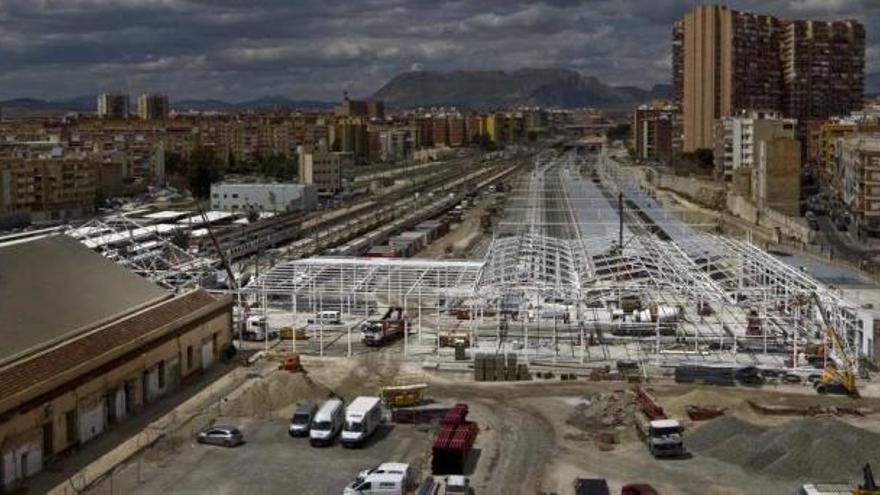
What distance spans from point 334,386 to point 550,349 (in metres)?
3.10

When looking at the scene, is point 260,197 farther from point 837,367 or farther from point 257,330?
point 837,367

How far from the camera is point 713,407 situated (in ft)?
35.6

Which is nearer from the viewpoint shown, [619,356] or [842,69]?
[619,356]

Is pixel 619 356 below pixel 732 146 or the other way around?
below

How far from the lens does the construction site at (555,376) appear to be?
8.96 meters

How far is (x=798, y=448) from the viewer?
900 centimetres

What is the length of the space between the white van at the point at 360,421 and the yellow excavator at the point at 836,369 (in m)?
5.02

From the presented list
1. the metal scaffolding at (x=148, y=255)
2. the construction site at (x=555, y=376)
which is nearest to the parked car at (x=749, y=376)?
the construction site at (x=555, y=376)

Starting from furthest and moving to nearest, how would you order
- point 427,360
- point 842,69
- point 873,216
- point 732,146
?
point 842,69
point 732,146
point 873,216
point 427,360

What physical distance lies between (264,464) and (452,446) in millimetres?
1646

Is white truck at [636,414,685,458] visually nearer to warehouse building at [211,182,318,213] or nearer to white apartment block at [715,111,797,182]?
white apartment block at [715,111,797,182]

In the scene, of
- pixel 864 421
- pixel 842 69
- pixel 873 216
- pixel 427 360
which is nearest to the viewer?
pixel 864 421

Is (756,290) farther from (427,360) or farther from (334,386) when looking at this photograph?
(334,386)

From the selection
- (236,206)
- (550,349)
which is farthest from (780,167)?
(550,349)
